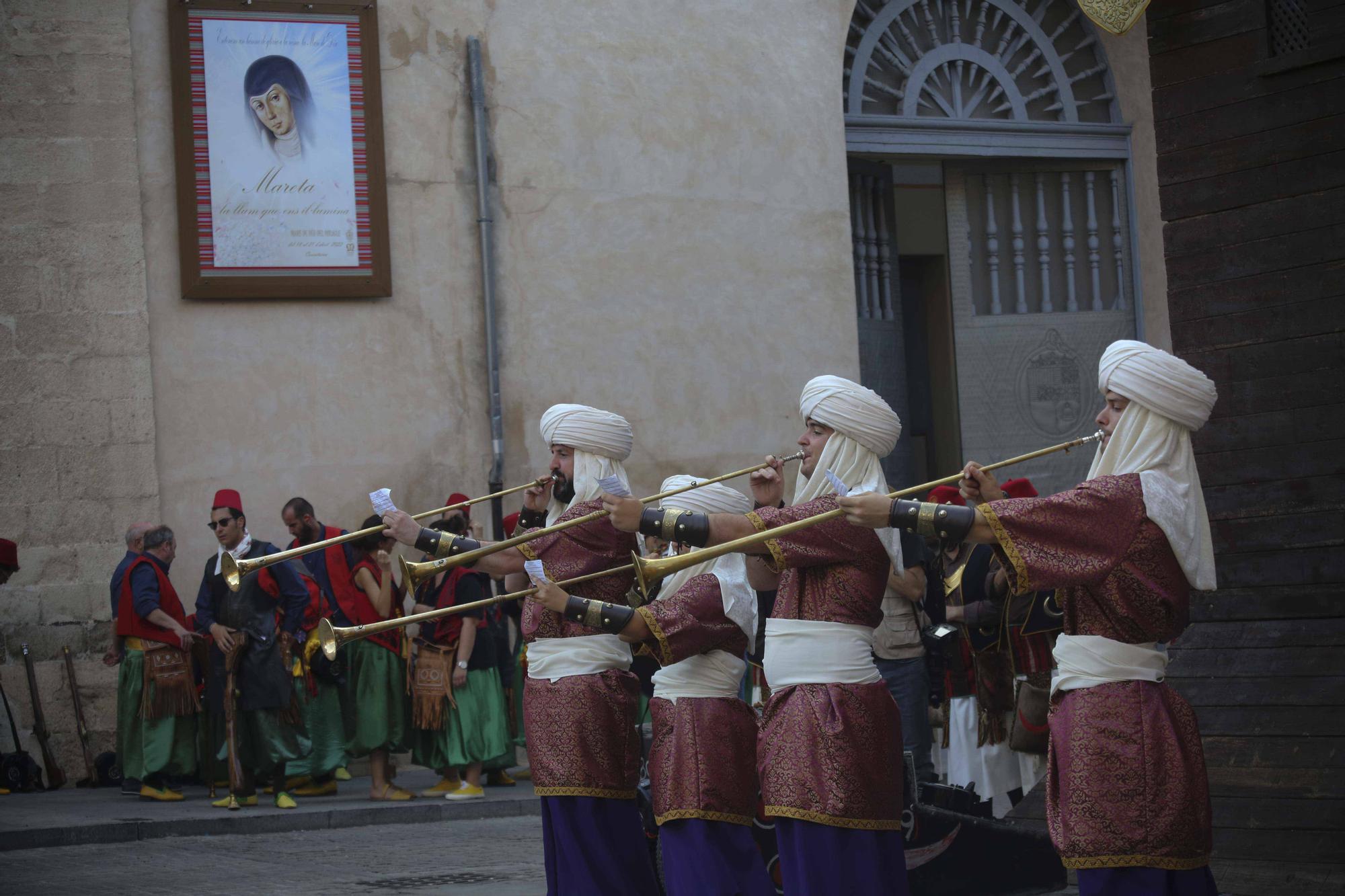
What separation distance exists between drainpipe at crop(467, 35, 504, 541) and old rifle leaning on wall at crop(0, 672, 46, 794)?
3.94m

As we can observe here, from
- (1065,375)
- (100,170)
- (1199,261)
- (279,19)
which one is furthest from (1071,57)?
(1199,261)

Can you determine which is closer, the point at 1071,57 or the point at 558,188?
the point at 558,188

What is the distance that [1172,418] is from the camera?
5.07 metres

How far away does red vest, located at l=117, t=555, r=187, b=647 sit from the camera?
37.2 feet

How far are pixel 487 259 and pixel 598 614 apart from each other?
28.0 feet

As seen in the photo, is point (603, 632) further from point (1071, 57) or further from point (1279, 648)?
point (1071, 57)

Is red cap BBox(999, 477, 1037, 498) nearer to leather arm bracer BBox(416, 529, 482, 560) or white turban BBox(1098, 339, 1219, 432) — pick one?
leather arm bracer BBox(416, 529, 482, 560)

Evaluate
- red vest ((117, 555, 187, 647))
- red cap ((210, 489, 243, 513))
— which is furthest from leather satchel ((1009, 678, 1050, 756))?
red vest ((117, 555, 187, 647))

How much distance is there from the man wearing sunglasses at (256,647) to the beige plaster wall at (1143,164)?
29.2 feet

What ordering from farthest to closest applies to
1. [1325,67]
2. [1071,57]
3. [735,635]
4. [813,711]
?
1. [1071,57]
2. [1325,67]
3. [735,635]
4. [813,711]

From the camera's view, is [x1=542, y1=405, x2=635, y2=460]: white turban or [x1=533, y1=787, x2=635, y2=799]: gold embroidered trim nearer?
[x1=533, y1=787, x2=635, y2=799]: gold embroidered trim

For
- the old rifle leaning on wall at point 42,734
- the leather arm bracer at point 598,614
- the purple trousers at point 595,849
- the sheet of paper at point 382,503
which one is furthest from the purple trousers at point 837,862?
the old rifle leaning on wall at point 42,734

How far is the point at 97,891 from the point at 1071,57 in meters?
12.0

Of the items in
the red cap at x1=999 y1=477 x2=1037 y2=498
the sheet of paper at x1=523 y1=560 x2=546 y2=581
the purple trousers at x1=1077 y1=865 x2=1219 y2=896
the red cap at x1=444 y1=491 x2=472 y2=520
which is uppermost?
the red cap at x1=444 y1=491 x2=472 y2=520
